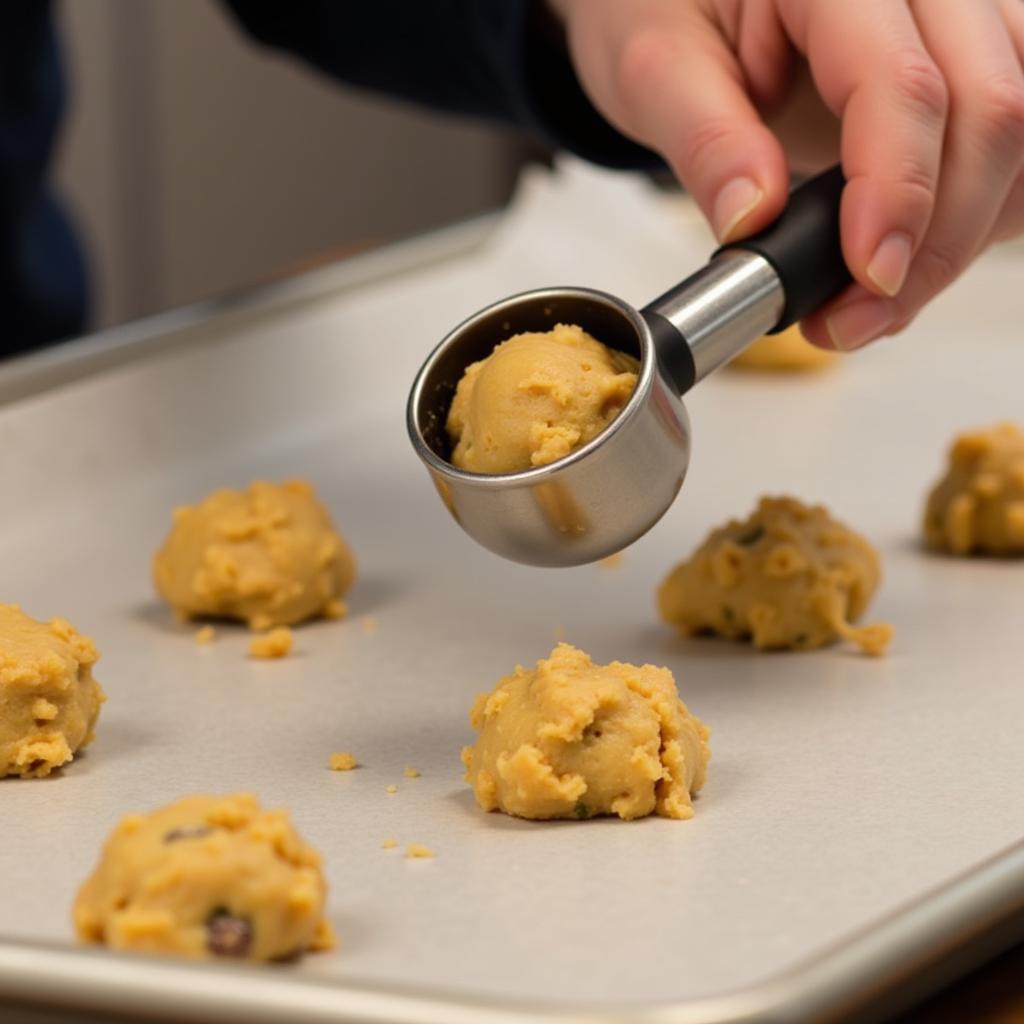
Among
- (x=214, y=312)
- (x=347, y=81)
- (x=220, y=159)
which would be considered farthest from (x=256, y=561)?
(x=220, y=159)

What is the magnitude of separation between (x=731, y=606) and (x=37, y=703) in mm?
565

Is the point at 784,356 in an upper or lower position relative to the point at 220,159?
lower

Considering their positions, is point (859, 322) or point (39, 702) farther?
point (859, 322)

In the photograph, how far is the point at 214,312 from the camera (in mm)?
2203

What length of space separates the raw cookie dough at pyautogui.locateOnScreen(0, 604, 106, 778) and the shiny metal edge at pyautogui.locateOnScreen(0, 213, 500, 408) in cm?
67

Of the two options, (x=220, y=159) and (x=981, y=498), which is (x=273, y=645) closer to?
(x=981, y=498)

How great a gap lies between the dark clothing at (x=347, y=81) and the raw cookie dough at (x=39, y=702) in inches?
36.0

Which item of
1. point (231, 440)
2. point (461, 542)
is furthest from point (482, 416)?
point (231, 440)

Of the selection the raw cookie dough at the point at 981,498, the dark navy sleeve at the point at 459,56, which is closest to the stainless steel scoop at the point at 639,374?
the raw cookie dough at the point at 981,498

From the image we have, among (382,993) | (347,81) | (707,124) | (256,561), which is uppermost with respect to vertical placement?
(347,81)

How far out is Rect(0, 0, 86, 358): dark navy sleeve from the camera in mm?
2359

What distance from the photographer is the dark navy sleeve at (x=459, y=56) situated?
192cm

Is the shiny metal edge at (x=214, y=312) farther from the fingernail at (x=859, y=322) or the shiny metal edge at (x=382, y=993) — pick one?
the shiny metal edge at (x=382, y=993)

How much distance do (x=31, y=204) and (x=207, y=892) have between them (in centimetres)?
177
